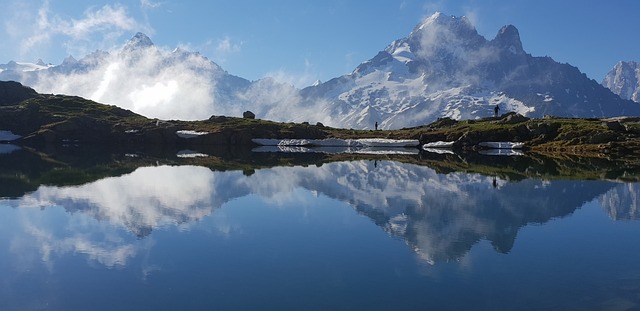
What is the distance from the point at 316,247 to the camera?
25.0 meters

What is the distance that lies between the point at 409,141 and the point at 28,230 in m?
129

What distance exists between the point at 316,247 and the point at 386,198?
1973 centimetres

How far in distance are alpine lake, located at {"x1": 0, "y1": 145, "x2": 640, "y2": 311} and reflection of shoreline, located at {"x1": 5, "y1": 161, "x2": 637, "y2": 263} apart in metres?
0.20

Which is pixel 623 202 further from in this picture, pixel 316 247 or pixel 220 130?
pixel 220 130

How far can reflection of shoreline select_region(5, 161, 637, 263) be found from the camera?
29109 mm

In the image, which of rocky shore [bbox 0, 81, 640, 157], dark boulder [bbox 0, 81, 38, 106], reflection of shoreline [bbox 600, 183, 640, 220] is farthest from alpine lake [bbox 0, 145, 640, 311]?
dark boulder [bbox 0, 81, 38, 106]

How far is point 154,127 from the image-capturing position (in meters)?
158

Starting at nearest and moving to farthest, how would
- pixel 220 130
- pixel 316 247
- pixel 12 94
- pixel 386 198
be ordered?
1. pixel 316 247
2. pixel 386 198
3. pixel 220 130
4. pixel 12 94

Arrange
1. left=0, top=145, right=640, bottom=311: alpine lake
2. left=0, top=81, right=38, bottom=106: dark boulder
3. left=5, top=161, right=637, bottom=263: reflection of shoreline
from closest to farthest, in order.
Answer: left=0, top=145, right=640, bottom=311: alpine lake < left=5, top=161, right=637, bottom=263: reflection of shoreline < left=0, top=81, right=38, bottom=106: dark boulder

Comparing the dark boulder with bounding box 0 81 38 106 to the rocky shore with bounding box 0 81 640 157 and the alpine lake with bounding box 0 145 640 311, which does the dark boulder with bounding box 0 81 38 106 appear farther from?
the alpine lake with bounding box 0 145 640 311

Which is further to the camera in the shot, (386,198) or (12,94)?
(12,94)

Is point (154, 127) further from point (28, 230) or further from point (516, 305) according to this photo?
point (516, 305)

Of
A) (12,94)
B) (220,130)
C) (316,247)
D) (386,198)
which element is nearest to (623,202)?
(386,198)

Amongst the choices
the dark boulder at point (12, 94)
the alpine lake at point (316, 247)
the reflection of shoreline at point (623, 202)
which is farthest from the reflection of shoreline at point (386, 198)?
the dark boulder at point (12, 94)
